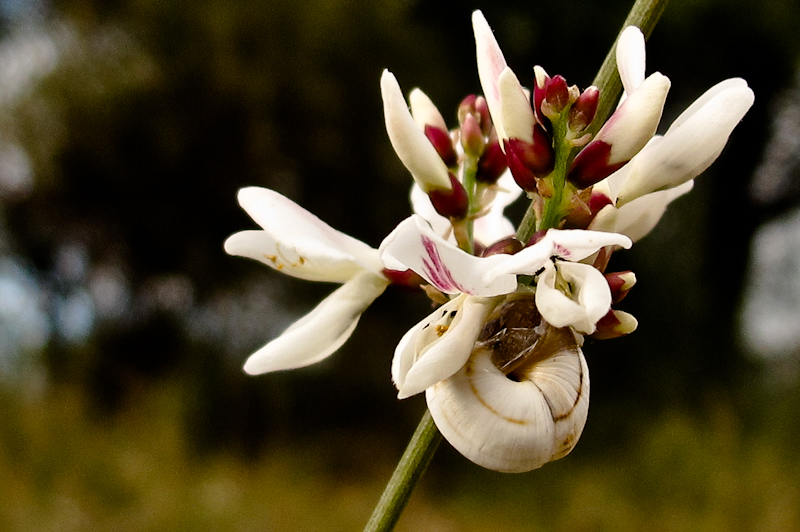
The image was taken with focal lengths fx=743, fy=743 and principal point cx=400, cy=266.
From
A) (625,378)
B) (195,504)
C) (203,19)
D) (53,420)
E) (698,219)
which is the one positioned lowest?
(625,378)

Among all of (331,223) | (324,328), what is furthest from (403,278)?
(331,223)

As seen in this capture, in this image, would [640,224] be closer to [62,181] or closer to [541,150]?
[541,150]

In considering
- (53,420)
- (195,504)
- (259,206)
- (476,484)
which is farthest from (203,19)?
(259,206)

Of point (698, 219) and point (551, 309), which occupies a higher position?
point (551, 309)

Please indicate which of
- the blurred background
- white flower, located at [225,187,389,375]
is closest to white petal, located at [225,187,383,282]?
white flower, located at [225,187,389,375]

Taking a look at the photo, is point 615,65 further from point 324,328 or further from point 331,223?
point 331,223

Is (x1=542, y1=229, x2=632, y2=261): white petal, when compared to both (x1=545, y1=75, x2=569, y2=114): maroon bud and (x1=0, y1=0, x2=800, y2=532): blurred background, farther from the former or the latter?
(x1=0, y1=0, x2=800, y2=532): blurred background

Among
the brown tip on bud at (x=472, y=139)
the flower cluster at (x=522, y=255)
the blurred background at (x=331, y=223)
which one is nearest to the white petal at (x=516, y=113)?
the flower cluster at (x=522, y=255)

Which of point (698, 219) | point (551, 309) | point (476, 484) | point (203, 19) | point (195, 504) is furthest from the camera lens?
point (698, 219)
